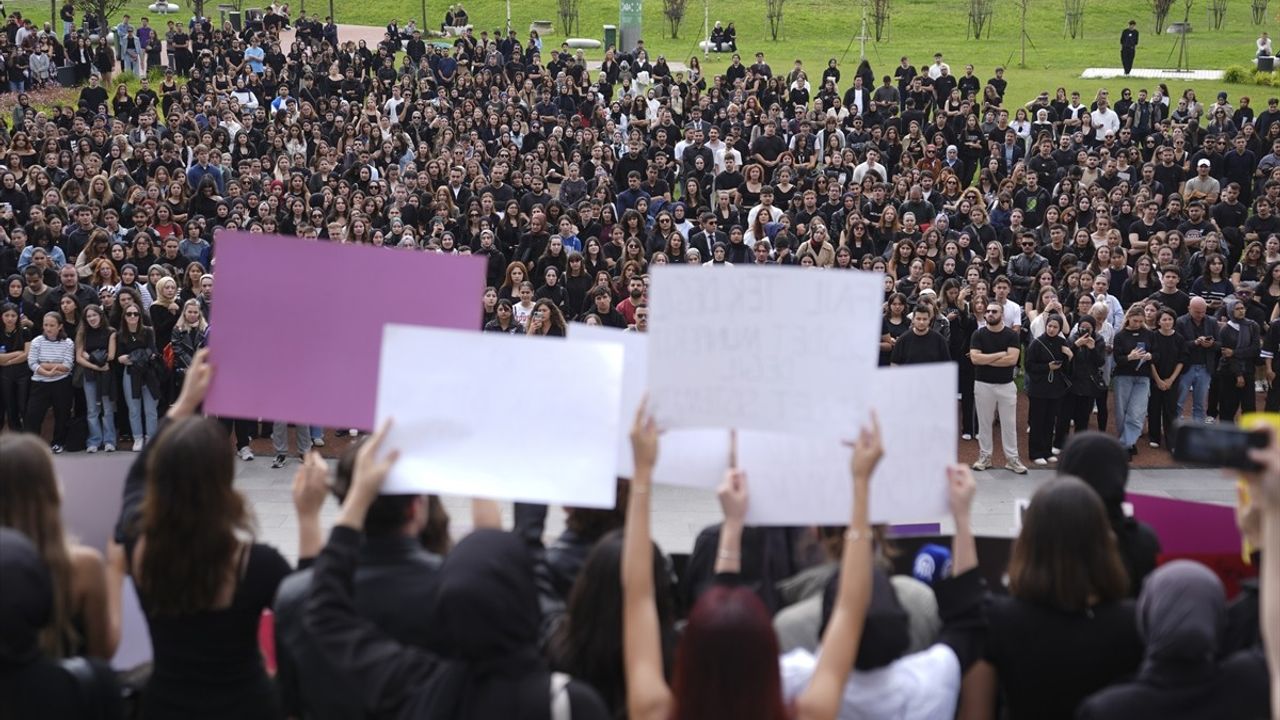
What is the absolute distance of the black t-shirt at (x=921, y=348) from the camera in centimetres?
1284

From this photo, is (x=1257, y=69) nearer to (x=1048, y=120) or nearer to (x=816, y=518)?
(x=1048, y=120)

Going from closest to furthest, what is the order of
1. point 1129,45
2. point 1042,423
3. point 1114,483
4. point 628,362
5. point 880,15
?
1. point 1114,483
2. point 628,362
3. point 1042,423
4. point 1129,45
5. point 880,15

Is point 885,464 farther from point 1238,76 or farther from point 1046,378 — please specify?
point 1238,76

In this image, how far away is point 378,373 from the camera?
161 inches

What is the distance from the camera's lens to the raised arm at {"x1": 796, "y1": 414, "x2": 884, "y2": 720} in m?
3.19

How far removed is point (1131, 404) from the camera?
45.1 ft

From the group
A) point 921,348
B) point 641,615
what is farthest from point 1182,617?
point 921,348

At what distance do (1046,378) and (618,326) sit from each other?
436 cm

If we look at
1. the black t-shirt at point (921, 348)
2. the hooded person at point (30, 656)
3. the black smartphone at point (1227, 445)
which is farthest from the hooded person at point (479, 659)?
the black t-shirt at point (921, 348)

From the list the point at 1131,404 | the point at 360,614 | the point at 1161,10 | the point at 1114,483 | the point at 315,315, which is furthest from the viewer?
the point at 1161,10

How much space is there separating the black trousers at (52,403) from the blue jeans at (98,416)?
19 centimetres

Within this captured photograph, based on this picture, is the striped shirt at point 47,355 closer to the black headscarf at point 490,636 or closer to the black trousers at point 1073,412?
the black trousers at point 1073,412

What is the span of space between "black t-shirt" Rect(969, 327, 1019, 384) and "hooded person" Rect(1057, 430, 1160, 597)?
28.6 feet

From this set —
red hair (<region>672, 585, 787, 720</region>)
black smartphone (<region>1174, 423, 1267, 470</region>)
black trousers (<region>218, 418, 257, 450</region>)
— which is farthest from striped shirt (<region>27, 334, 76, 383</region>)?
black smartphone (<region>1174, 423, 1267, 470</region>)
